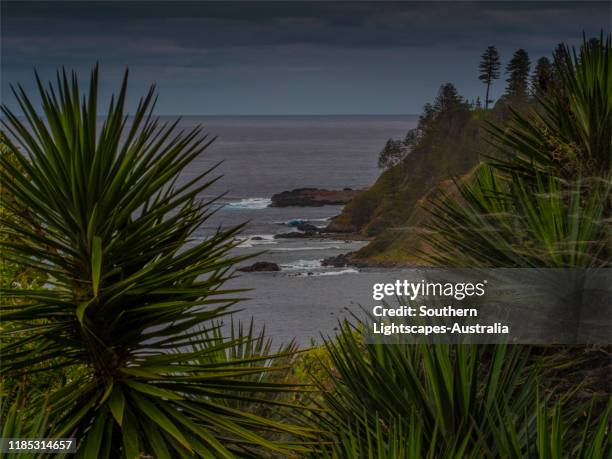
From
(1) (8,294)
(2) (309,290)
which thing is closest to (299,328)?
(2) (309,290)

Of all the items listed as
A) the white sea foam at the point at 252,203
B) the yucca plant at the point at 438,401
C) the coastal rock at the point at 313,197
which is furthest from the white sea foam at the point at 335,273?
the yucca plant at the point at 438,401

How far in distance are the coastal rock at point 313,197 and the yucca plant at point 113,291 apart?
227ft

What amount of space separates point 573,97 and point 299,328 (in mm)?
→ 34213

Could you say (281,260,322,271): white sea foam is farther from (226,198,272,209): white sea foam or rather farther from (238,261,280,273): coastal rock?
(226,198,272,209): white sea foam

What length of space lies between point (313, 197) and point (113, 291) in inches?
3090

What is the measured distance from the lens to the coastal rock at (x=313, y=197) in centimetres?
7773

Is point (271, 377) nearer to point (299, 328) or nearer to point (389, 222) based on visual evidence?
point (299, 328)

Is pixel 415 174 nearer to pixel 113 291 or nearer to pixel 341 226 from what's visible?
pixel 341 226

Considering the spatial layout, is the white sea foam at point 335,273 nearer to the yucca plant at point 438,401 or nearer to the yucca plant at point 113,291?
the yucca plant at point 438,401

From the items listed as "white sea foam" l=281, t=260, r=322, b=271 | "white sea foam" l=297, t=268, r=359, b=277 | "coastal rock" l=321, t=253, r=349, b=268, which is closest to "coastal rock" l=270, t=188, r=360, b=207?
"white sea foam" l=281, t=260, r=322, b=271

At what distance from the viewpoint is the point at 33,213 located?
584 centimetres

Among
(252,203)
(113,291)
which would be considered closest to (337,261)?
(252,203)

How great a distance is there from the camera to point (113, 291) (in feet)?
18.4

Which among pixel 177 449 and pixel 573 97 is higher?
pixel 573 97
